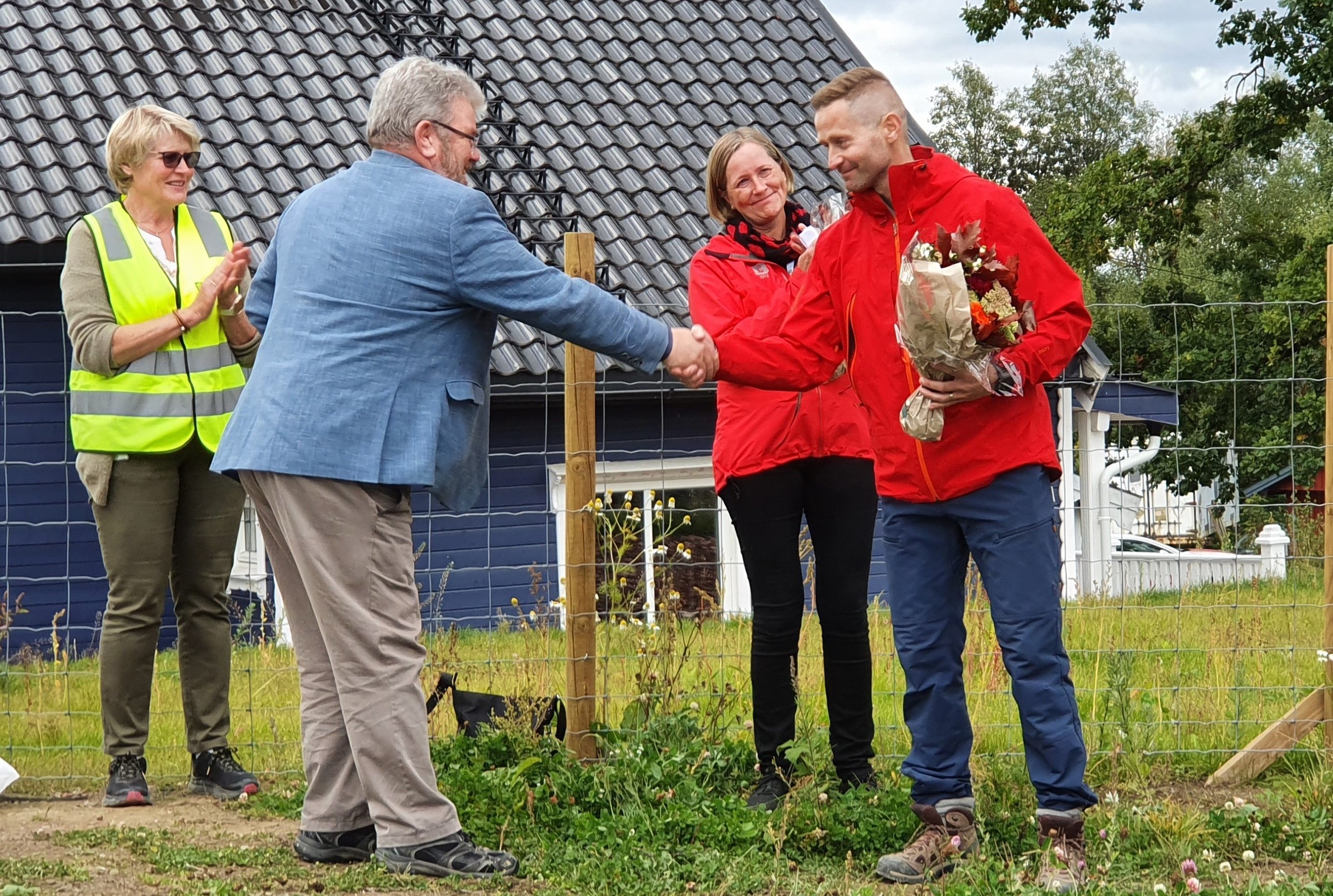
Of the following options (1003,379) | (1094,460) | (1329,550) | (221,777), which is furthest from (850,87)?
(1094,460)

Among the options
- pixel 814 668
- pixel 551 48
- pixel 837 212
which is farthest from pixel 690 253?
pixel 837 212

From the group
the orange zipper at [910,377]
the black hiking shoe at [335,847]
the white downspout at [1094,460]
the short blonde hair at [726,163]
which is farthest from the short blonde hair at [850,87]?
the white downspout at [1094,460]

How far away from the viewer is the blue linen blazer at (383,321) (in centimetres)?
368

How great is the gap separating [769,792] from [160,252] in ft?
8.76

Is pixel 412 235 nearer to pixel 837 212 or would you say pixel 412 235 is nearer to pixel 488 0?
pixel 837 212

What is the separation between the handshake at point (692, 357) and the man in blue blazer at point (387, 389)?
0.19 m

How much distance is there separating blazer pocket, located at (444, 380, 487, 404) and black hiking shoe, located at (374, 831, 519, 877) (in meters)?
1.19

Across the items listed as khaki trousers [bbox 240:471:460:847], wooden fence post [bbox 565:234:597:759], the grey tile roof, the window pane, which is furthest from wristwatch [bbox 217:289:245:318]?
the window pane

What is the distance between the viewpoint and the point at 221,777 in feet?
15.4

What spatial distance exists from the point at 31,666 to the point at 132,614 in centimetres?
305

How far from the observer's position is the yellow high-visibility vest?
448 centimetres

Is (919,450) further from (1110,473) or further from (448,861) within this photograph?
(1110,473)

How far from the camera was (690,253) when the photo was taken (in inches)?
408

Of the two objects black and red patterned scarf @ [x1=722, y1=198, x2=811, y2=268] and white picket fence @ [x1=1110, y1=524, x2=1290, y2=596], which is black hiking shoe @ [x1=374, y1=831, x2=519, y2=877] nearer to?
black and red patterned scarf @ [x1=722, y1=198, x2=811, y2=268]
